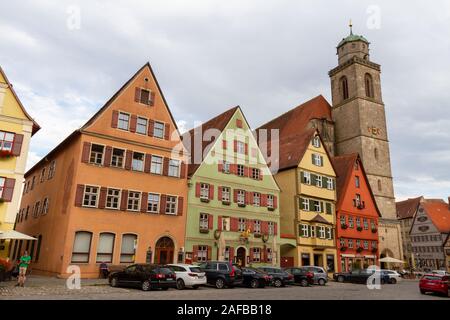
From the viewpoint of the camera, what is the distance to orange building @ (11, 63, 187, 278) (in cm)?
2719

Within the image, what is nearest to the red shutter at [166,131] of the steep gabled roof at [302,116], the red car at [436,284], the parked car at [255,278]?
the parked car at [255,278]

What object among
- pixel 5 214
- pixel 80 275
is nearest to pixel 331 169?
pixel 80 275

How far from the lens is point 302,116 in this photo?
67438 millimetres

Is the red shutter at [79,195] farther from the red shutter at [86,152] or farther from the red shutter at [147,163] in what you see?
the red shutter at [147,163]

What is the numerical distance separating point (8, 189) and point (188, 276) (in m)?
13.7

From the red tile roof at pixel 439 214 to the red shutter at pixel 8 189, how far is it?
89683 millimetres

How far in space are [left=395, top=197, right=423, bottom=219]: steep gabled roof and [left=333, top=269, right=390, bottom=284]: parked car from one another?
72.9m

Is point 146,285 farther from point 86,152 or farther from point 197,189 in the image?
point 197,189

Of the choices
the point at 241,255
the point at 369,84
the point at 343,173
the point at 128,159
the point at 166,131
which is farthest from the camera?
the point at 369,84

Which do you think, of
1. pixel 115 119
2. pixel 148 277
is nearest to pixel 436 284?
pixel 148 277

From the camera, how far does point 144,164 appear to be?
30.9m

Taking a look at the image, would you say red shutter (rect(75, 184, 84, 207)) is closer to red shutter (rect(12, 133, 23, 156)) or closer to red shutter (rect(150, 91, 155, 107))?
red shutter (rect(12, 133, 23, 156))

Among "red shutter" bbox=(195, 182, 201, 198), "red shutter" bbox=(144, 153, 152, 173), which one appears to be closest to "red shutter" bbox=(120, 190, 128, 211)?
"red shutter" bbox=(144, 153, 152, 173)

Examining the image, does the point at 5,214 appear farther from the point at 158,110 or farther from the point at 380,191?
the point at 380,191
